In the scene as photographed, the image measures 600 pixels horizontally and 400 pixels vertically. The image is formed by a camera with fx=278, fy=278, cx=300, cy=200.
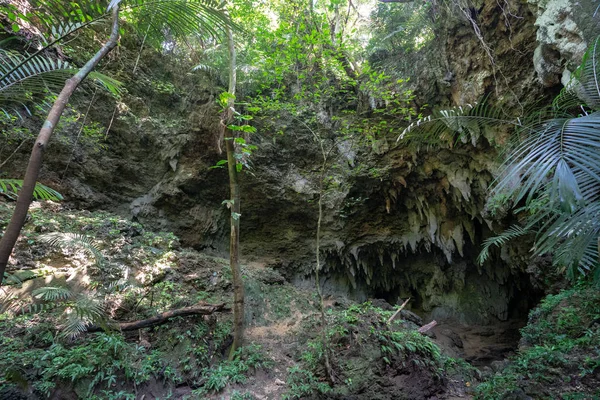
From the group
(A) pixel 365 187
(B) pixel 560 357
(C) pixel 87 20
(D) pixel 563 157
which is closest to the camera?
(D) pixel 563 157

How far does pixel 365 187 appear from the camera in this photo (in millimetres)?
8523

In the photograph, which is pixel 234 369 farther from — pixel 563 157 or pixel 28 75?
pixel 563 157

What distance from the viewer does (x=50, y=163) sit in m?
6.67

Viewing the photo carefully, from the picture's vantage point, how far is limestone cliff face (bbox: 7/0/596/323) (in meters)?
6.39

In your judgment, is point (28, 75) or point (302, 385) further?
point (302, 385)

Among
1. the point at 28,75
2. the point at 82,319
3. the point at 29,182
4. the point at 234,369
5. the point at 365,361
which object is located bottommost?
the point at 365,361

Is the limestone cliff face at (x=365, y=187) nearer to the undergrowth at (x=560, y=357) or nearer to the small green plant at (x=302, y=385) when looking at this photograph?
the undergrowth at (x=560, y=357)

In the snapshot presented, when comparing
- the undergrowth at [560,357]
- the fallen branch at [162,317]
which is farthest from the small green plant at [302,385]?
the undergrowth at [560,357]

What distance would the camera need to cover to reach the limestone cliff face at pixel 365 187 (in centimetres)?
639

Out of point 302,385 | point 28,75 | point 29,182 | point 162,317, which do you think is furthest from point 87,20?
point 302,385

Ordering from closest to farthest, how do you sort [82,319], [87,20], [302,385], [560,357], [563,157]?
[563,157] < [87,20] < [82,319] < [560,357] < [302,385]

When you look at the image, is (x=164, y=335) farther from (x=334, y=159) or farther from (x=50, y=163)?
(x=334, y=159)

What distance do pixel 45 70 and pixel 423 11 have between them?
865 centimetres

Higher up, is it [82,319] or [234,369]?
[82,319]
